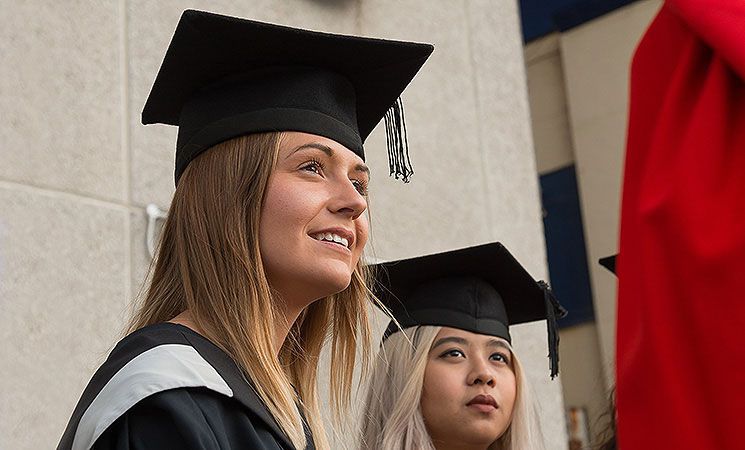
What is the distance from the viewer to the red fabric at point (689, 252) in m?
1.22

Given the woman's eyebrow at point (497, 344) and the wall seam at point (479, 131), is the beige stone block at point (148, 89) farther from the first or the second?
the wall seam at point (479, 131)

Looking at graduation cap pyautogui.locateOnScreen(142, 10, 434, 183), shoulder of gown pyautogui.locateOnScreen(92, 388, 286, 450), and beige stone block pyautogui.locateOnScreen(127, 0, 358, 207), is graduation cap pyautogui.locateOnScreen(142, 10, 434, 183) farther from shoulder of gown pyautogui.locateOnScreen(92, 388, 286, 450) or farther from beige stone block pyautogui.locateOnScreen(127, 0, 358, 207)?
beige stone block pyautogui.locateOnScreen(127, 0, 358, 207)

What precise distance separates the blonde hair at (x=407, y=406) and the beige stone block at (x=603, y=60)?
7.87 m

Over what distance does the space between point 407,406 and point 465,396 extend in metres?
0.19

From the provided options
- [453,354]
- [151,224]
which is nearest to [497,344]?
[453,354]

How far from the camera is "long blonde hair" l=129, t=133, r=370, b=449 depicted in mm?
2234

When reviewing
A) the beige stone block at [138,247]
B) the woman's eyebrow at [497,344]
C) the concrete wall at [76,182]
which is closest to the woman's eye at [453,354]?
the woman's eyebrow at [497,344]

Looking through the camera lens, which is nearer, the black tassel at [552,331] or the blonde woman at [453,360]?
the blonde woman at [453,360]

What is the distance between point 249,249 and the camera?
235 centimetres

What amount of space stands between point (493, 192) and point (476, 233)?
1.03 feet

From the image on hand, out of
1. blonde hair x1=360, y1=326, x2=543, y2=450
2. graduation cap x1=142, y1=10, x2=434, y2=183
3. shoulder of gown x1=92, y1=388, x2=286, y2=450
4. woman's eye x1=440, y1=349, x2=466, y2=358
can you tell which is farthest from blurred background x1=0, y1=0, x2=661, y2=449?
shoulder of gown x1=92, y1=388, x2=286, y2=450

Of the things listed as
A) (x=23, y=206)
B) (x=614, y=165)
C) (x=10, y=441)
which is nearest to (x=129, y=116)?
(x=23, y=206)

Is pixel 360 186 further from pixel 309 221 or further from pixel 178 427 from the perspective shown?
pixel 178 427

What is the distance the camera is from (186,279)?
92.9 inches
